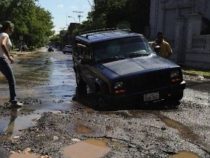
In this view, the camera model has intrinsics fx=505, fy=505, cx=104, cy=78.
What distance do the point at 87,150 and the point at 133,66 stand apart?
4379 millimetres

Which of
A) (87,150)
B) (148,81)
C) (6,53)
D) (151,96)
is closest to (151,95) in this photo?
(151,96)

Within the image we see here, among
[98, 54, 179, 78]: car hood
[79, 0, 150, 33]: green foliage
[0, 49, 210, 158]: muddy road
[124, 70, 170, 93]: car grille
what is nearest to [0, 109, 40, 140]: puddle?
[0, 49, 210, 158]: muddy road

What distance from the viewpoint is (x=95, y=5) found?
66125 mm

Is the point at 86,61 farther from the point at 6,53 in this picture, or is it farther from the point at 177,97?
the point at 177,97

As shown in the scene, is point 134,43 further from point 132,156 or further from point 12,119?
point 132,156

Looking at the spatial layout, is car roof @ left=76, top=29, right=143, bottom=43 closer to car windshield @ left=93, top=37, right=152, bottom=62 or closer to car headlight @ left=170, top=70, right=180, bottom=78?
car windshield @ left=93, top=37, right=152, bottom=62

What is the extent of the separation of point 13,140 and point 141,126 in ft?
7.70

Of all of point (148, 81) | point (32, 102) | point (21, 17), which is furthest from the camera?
point (21, 17)

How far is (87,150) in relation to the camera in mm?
7430

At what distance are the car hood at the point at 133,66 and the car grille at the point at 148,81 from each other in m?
0.12

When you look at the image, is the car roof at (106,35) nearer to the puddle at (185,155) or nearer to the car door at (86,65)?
the car door at (86,65)

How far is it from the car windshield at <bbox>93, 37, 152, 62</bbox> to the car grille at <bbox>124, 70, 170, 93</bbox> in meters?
1.23

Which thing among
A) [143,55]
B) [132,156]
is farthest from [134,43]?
[132,156]

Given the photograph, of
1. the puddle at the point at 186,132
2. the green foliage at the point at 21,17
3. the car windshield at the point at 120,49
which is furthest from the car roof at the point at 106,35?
the green foliage at the point at 21,17
